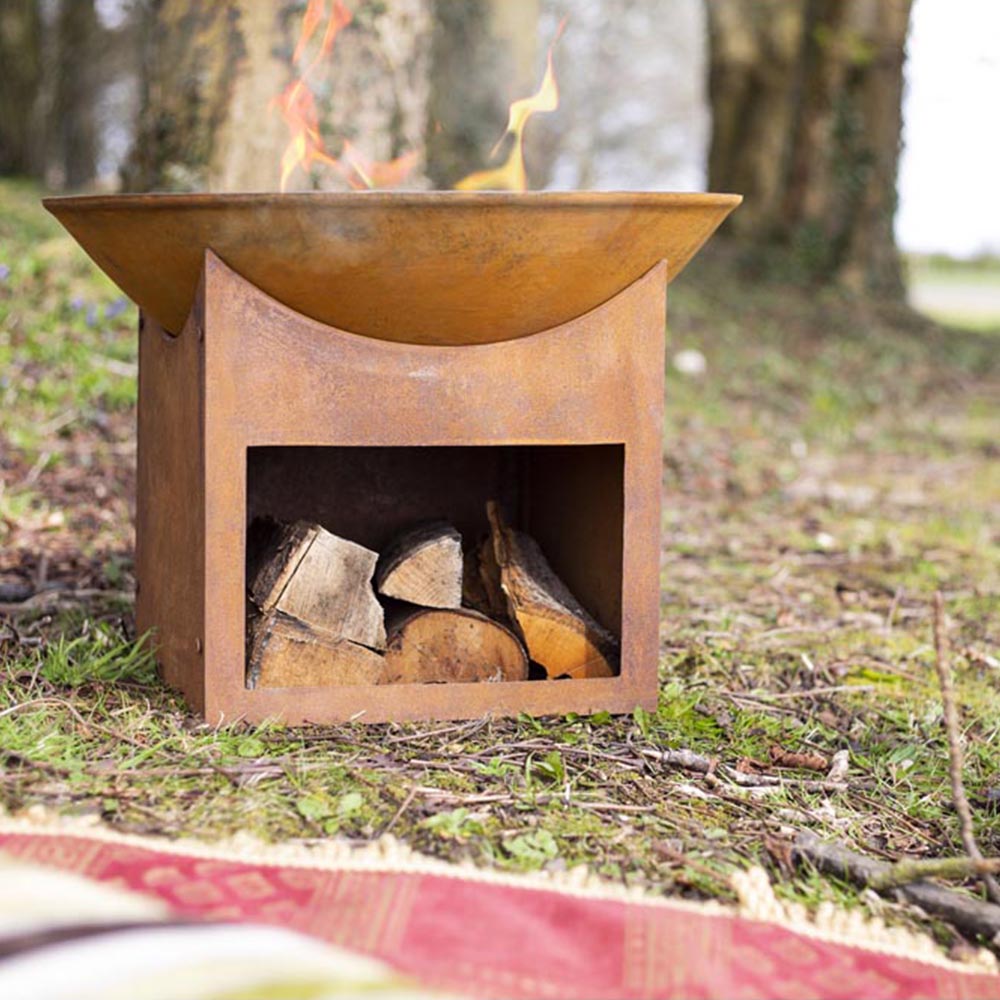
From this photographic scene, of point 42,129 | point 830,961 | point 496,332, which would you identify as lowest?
point 830,961

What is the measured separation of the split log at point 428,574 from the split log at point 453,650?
0.09 feet

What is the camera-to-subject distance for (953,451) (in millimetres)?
7309

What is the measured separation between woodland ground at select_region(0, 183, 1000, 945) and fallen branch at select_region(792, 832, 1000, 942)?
1.1 inches

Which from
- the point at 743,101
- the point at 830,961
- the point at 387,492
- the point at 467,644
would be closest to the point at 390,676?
the point at 467,644

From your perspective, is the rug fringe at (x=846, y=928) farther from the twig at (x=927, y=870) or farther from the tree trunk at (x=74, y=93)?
the tree trunk at (x=74, y=93)

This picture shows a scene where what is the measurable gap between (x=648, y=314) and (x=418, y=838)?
3.58ft

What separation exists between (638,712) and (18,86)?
8490 millimetres

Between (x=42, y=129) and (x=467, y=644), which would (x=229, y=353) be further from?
(x=42, y=129)

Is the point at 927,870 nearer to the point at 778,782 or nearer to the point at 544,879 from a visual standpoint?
the point at 778,782

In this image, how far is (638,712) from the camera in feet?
9.04

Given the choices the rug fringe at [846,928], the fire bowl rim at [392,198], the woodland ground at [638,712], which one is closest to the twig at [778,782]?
the woodland ground at [638,712]

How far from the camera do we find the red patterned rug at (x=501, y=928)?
175cm

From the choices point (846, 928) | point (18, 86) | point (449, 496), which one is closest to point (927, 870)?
point (846, 928)

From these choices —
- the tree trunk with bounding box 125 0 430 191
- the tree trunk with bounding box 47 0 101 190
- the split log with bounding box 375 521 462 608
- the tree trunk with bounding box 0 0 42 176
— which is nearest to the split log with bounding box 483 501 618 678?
the split log with bounding box 375 521 462 608
